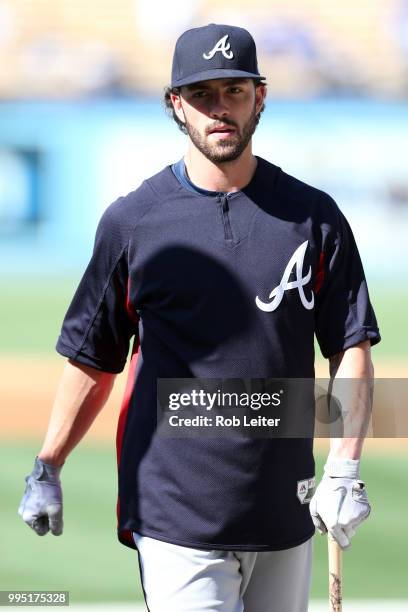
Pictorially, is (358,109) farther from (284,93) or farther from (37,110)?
(37,110)

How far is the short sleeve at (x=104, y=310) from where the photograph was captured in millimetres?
3168

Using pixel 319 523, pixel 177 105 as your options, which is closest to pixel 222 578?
pixel 319 523

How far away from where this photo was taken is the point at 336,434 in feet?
10.5

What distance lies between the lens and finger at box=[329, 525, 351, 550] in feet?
10.2

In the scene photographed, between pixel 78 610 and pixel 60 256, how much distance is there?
42.1ft

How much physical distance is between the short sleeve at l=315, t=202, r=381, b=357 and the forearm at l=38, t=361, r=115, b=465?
664mm

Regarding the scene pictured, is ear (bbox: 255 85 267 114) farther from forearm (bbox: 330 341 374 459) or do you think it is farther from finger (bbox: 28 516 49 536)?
finger (bbox: 28 516 49 536)

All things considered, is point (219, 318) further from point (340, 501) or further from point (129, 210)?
point (340, 501)

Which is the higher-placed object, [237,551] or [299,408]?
[299,408]

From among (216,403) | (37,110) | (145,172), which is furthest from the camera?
(37,110)

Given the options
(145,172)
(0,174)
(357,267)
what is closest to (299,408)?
(357,267)

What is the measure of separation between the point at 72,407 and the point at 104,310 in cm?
30

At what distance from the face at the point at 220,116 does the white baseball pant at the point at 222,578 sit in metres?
1.07

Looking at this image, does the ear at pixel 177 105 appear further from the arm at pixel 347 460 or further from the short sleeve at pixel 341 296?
the arm at pixel 347 460
